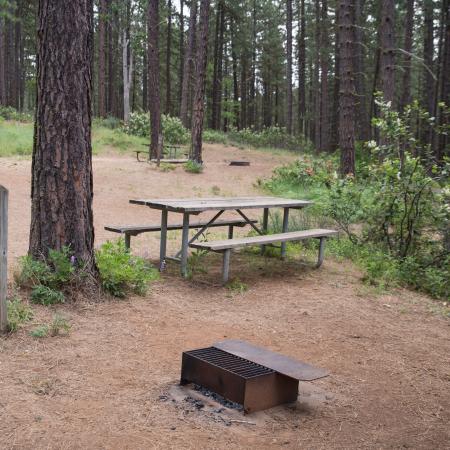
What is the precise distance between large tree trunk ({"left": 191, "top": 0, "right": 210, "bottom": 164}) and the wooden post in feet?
48.4

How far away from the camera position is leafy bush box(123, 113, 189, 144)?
27703mm

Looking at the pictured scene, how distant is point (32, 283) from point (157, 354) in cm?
162

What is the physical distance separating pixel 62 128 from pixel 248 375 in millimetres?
3163

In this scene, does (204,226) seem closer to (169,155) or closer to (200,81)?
(200,81)

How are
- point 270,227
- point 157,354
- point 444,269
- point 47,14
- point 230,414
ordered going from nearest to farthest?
point 230,414, point 157,354, point 47,14, point 444,269, point 270,227

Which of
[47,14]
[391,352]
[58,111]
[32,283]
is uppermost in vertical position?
[47,14]

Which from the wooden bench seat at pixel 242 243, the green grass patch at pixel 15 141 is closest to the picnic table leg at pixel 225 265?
the wooden bench seat at pixel 242 243

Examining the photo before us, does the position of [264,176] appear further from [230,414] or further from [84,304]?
[230,414]

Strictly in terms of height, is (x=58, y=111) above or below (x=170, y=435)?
above

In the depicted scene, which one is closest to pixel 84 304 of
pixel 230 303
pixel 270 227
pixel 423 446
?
pixel 230 303

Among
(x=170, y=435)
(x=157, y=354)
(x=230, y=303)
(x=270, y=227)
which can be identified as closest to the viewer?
(x=170, y=435)

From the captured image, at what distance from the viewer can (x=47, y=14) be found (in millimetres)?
5660

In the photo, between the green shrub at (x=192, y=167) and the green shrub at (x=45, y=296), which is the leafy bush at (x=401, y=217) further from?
the green shrub at (x=192, y=167)

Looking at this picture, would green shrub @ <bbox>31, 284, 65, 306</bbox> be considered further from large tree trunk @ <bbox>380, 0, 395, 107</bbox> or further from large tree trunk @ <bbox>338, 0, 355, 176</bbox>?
large tree trunk @ <bbox>380, 0, 395, 107</bbox>
